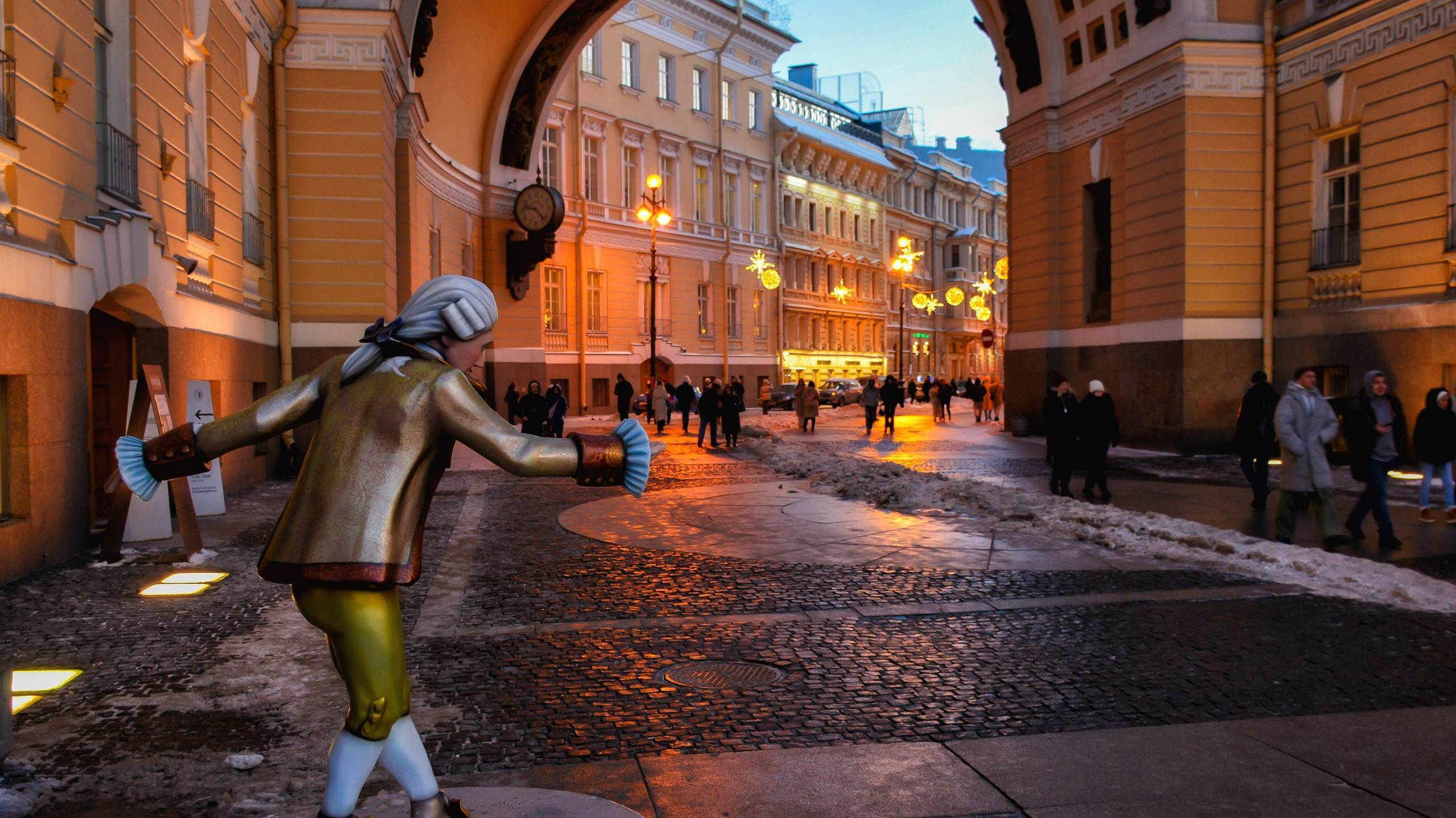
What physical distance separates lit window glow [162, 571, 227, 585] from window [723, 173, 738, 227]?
4346 cm

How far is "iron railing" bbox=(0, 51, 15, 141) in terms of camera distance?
8.65m

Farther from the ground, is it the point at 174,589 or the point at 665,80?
the point at 665,80

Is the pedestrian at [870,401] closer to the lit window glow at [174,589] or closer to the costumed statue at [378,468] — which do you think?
the lit window glow at [174,589]

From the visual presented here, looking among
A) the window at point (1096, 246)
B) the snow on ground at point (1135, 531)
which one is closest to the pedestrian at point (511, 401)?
the snow on ground at point (1135, 531)

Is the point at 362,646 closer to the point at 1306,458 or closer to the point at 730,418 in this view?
the point at 1306,458

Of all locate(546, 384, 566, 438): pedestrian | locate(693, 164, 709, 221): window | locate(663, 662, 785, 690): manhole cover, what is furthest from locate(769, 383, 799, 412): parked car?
locate(663, 662, 785, 690): manhole cover

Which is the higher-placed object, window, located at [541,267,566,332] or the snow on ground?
window, located at [541,267,566,332]

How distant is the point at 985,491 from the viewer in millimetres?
14344

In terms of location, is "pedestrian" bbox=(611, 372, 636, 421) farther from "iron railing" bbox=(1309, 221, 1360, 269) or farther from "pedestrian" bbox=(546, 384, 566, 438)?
"iron railing" bbox=(1309, 221, 1360, 269)

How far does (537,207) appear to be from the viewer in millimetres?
33781

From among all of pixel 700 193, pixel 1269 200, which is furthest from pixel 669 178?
pixel 1269 200

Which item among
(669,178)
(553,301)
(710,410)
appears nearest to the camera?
(710,410)

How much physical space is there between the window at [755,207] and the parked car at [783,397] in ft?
25.7

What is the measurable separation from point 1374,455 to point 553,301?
3398 cm
